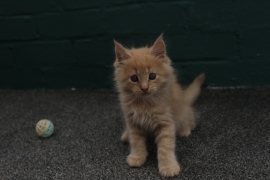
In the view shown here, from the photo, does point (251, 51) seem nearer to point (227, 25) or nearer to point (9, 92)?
point (227, 25)

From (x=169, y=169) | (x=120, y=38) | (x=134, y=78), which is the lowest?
(x=169, y=169)

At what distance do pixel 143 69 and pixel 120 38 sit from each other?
93cm

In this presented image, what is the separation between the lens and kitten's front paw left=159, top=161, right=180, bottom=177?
1.15m

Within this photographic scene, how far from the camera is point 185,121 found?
1449 mm

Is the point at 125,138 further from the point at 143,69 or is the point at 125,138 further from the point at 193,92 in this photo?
the point at 193,92

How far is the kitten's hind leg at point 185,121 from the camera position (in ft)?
4.66

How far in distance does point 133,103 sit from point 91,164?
31 cm

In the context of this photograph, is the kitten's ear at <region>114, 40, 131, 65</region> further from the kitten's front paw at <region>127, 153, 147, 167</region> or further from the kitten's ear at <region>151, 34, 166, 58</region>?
the kitten's front paw at <region>127, 153, 147, 167</region>

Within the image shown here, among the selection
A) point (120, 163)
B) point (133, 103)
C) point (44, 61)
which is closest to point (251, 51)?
point (133, 103)

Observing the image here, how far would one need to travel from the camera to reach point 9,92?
242 cm

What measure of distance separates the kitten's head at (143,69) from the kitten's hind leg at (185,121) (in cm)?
20

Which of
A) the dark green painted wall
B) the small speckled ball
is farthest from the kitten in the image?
the dark green painted wall

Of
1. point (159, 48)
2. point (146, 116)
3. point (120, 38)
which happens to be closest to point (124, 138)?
point (146, 116)

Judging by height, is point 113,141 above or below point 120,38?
below
